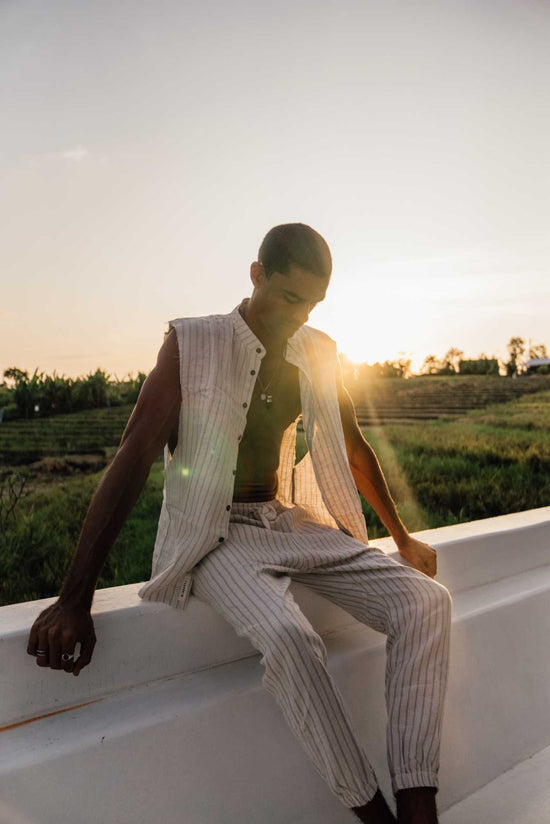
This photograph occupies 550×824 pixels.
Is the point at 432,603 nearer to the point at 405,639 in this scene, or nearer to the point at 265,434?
the point at 405,639

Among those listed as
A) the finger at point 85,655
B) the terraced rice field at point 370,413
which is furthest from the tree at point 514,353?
the finger at point 85,655

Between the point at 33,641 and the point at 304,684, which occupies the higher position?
the point at 33,641

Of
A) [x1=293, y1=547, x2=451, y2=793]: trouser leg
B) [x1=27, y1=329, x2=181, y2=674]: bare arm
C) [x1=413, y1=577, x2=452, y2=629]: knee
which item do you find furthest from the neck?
[x1=413, y1=577, x2=452, y2=629]: knee

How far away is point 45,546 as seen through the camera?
2732mm

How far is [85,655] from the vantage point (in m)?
1.27

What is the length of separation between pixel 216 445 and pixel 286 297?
42 centimetres

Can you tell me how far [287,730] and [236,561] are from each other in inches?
15.5

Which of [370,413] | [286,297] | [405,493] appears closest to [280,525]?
[286,297]

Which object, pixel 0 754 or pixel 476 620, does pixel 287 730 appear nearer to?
pixel 0 754

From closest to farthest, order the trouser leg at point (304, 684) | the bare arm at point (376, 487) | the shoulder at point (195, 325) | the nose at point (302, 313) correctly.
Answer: the trouser leg at point (304, 684)
the shoulder at point (195, 325)
the nose at point (302, 313)
the bare arm at point (376, 487)

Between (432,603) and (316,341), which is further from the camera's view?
(316,341)

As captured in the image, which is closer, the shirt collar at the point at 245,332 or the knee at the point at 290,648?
the knee at the point at 290,648

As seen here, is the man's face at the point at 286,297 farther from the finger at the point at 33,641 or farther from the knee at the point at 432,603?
the finger at the point at 33,641

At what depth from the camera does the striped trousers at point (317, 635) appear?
123 centimetres
